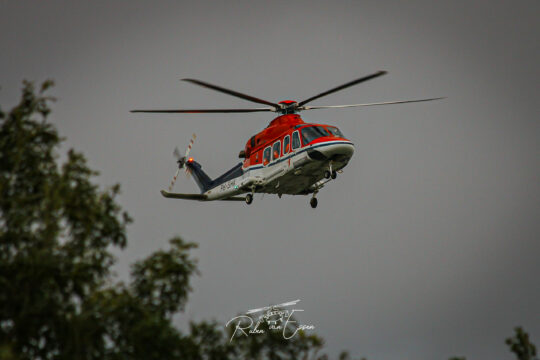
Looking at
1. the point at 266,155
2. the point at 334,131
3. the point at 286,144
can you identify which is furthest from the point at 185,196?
the point at 334,131

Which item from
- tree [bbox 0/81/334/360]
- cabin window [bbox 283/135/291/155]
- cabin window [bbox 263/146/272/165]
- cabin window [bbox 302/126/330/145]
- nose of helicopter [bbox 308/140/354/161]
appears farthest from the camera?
cabin window [bbox 263/146/272/165]

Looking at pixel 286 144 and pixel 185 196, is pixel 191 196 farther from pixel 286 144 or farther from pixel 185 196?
pixel 286 144

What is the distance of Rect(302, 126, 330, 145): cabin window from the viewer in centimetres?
3978

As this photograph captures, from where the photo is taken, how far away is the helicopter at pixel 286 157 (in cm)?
3934

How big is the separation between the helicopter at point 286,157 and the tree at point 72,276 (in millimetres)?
10463

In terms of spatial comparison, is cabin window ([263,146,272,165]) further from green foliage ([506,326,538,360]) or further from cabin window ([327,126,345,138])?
green foliage ([506,326,538,360])

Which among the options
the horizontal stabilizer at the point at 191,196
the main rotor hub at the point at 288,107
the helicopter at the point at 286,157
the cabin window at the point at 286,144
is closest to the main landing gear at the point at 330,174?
the helicopter at the point at 286,157

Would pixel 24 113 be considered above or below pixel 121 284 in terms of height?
above

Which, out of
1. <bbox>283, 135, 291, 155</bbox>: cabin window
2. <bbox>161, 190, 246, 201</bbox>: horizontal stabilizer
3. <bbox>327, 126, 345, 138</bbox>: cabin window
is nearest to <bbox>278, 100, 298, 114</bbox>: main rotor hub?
<bbox>283, 135, 291, 155</bbox>: cabin window

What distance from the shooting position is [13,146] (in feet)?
94.5

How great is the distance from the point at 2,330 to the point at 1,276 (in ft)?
6.72

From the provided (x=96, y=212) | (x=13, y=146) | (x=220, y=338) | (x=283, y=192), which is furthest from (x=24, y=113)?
(x=283, y=192)

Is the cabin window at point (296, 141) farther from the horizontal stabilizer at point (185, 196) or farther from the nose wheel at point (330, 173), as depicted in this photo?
the horizontal stabilizer at point (185, 196)

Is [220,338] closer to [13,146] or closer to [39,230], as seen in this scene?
[39,230]
